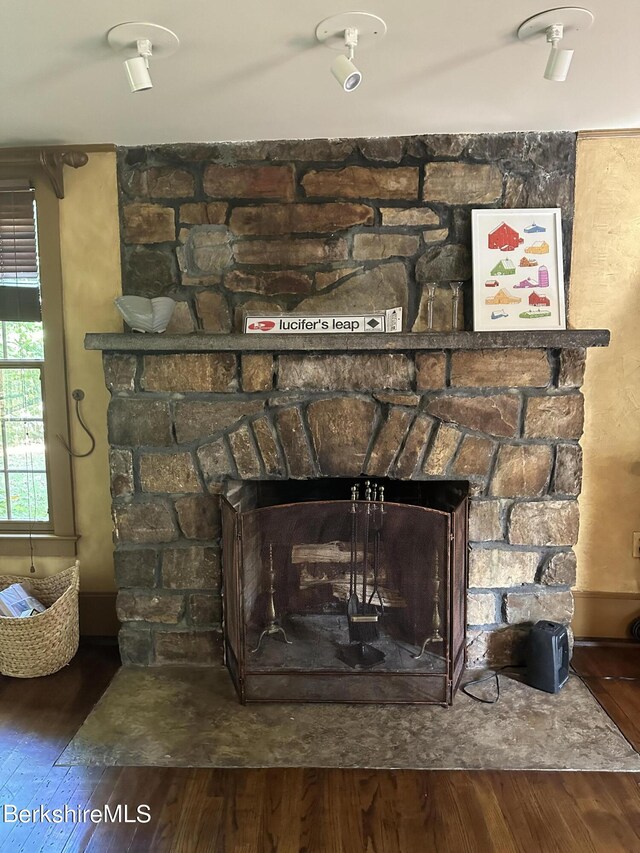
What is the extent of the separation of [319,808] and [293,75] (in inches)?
89.4

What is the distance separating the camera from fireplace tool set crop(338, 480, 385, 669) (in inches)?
95.3

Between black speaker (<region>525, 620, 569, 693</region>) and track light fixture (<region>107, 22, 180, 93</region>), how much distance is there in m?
2.37

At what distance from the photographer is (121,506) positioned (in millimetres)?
2674

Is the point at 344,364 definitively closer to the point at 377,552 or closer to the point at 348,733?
the point at 377,552

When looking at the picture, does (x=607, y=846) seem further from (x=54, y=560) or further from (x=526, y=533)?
(x=54, y=560)

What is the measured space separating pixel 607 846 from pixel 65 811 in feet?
5.26

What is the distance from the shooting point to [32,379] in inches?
114

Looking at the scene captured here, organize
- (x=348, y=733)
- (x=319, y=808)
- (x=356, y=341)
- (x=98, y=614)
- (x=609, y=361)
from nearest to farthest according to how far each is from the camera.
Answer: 1. (x=319, y=808)
2. (x=348, y=733)
3. (x=356, y=341)
4. (x=609, y=361)
5. (x=98, y=614)

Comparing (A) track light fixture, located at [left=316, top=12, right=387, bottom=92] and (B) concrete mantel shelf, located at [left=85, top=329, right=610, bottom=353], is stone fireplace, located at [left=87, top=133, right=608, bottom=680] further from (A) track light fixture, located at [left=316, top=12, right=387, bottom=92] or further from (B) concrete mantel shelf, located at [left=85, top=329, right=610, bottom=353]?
(A) track light fixture, located at [left=316, top=12, right=387, bottom=92]

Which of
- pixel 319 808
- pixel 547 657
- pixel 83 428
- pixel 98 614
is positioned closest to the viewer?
pixel 319 808

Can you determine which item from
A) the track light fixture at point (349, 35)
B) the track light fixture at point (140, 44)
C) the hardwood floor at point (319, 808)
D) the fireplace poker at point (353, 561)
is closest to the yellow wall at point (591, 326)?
the hardwood floor at point (319, 808)

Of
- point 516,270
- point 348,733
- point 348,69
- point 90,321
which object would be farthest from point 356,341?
point 348,733

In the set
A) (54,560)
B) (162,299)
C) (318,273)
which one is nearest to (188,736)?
(54,560)

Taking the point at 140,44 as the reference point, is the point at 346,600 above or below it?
below
